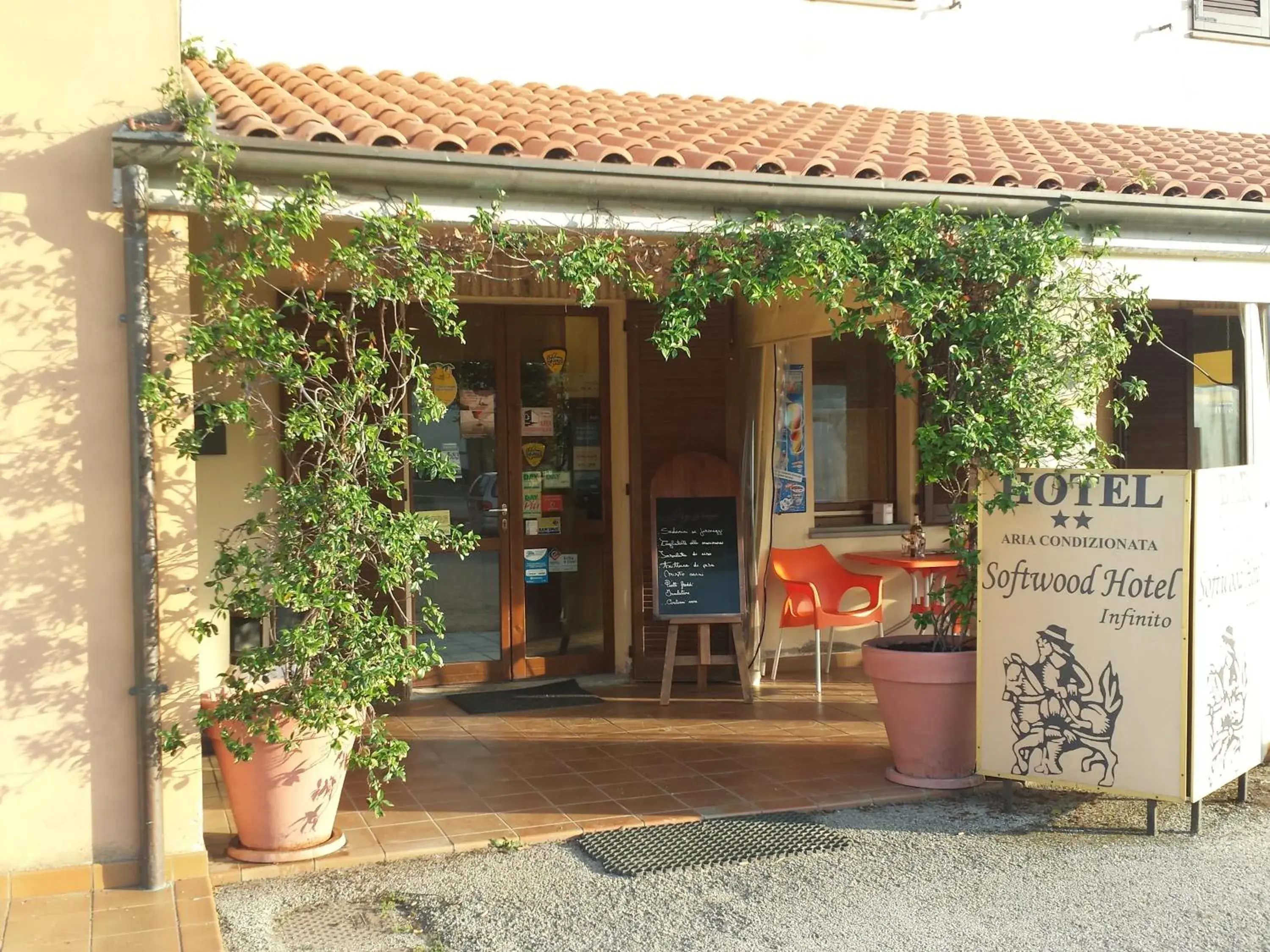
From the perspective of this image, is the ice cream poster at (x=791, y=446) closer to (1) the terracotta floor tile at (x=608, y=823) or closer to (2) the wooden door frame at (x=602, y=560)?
(2) the wooden door frame at (x=602, y=560)

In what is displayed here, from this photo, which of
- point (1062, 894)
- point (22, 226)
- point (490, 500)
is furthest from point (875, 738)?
point (22, 226)

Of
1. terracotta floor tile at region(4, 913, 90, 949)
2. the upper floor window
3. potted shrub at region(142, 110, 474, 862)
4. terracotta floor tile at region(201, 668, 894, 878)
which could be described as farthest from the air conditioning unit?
terracotta floor tile at region(4, 913, 90, 949)

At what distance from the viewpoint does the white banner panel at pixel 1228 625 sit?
523cm

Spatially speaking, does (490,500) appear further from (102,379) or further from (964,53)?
(964,53)

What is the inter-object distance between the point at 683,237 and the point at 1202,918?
331cm

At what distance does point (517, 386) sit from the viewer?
27.3 ft

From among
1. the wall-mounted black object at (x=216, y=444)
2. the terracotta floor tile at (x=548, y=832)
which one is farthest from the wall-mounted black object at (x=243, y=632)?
the terracotta floor tile at (x=548, y=832)

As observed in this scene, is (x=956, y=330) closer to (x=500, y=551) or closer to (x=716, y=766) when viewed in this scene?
(x=716, y=766)

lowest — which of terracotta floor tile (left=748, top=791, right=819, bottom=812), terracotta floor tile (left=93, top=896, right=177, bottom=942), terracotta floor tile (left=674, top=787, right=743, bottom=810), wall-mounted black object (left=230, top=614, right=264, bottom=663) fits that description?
terracotta floor tile (left=748, top=791, right=819, bottom=812)

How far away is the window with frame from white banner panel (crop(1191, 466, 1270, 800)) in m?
3.47

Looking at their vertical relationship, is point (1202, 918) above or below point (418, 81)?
below

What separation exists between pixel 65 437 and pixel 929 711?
12.8ft

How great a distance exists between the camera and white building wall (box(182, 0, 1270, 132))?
756cm

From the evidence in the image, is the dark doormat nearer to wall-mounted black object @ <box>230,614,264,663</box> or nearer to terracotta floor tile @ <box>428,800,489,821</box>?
wall-mounted black object @ <box>230,614,264,663</box>
